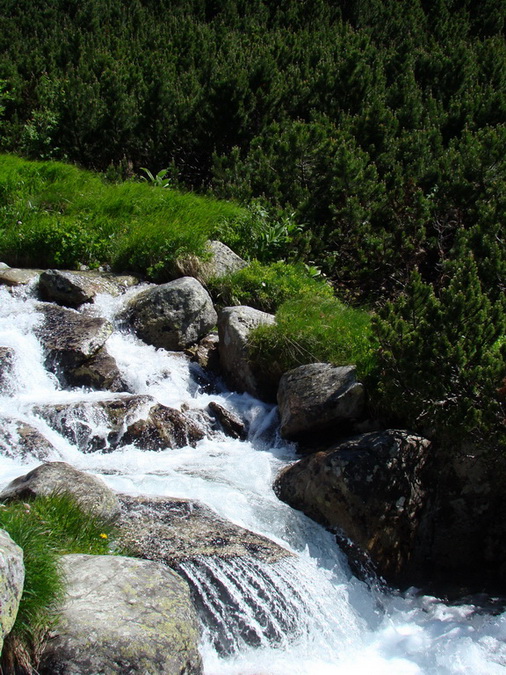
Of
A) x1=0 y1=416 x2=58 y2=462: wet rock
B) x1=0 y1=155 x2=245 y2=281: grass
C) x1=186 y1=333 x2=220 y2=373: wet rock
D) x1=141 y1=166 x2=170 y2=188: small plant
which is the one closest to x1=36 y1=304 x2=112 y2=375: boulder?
x1=186 y1=333 x2=220 y2=373: wet rock

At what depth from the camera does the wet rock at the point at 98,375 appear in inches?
326

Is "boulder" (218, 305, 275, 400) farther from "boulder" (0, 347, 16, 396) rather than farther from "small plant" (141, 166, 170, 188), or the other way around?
"small plant" (141, 166, 170, 188)

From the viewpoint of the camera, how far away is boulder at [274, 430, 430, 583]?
6.32 m

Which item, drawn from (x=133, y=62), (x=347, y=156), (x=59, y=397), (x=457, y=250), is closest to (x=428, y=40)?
(x=133, y=62)

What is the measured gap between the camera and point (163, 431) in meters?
7.59

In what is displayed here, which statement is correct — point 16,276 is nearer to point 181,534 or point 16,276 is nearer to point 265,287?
point 265,287

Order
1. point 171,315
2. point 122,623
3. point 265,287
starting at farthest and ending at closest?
point 265,287
point 171,315
point 122,623

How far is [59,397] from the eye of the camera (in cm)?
789

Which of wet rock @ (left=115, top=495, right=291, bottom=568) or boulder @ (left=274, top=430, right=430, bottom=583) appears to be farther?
boulder @ (left=274, top=430, right=430, bottom=583)

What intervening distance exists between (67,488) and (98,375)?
3.29 m

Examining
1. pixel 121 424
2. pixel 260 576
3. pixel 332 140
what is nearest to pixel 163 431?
pixel 121 424

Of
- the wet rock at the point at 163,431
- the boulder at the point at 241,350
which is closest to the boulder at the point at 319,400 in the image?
the boulder at the point at 241,350

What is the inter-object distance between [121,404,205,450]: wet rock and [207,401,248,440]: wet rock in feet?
1.05

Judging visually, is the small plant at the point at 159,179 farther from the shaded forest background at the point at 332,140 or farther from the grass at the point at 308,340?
the grass at the point at 308,340
